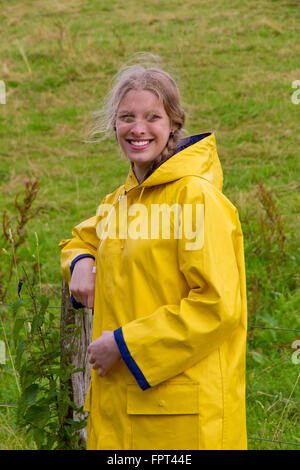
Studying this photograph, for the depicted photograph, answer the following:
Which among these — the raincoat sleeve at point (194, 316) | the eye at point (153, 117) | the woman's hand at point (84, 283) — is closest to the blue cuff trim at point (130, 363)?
the raincoat sleeve at point (194, 316)

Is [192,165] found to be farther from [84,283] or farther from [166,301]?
[84,283]

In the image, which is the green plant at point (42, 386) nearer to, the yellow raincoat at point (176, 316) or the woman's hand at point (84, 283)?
the woman's hand at point (84, 283)

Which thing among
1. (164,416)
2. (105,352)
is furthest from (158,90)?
(164,416)

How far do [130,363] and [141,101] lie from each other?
3.03 feet

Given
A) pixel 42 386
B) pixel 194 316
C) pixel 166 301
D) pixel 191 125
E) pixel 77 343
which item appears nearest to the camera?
pixel 194 316

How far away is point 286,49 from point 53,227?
258 inches

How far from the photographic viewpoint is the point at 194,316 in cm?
179

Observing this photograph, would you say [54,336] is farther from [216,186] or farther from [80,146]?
[80,146]

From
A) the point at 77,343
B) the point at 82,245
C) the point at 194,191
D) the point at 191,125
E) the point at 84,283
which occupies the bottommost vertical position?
the point at 77,343

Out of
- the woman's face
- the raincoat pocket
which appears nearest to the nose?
the woman's face

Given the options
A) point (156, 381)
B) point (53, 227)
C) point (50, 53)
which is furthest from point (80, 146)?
point (156, 381)

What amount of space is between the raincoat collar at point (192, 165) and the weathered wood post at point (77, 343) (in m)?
0.89

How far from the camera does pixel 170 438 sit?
73.4 inches

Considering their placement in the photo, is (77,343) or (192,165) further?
(77,343)
